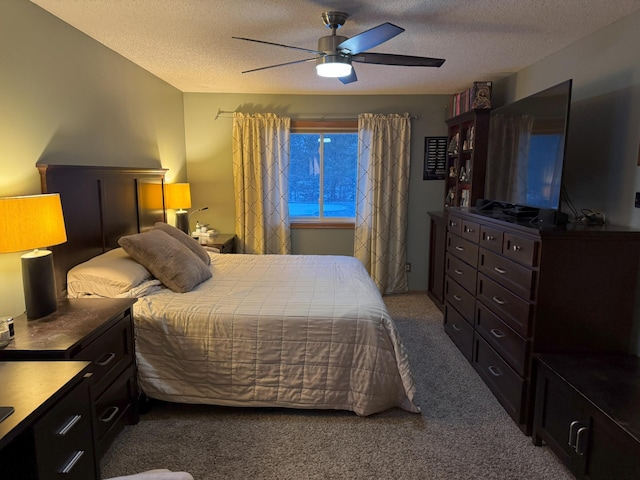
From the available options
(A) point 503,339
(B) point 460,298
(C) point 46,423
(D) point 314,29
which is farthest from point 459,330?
(C) point 46,423

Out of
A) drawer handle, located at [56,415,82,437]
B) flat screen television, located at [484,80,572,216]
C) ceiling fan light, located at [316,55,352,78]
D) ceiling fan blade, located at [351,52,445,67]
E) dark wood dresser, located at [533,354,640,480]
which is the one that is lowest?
dark wood dresser, located at [533,354,640,480]

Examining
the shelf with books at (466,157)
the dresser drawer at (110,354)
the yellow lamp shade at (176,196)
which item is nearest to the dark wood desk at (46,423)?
the dresser drawer at (110,354)

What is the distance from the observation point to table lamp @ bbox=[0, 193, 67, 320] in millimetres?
1772

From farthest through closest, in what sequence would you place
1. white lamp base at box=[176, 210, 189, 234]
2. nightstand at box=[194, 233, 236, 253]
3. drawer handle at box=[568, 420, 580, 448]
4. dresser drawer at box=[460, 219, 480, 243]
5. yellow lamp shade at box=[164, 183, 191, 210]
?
nightstand at box=[194, 233, 236, 253] → white lamp base at box=[176, 210, 189, 234] → yellow lamp shade at box=[164, 183, 191, 210] → dresser drawer at box=[460, 219, 480, 243] → drawer handle at box=[568, 420, 580, 448]

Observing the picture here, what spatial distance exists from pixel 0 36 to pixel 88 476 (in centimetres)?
214

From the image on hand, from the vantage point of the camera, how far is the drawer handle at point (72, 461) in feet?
4.34

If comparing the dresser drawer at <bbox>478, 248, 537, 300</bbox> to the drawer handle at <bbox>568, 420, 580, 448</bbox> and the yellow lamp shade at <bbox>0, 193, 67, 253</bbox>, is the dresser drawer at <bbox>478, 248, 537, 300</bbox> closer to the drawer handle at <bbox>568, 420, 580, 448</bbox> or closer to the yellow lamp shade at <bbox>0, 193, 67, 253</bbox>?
the drawer handle at <bbox>568, 420, 580, 448</bbox>

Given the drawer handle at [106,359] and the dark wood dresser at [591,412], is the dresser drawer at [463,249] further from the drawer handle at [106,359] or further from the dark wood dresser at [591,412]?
the drawer handle at [106,359]

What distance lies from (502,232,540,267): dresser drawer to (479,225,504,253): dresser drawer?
72 mm

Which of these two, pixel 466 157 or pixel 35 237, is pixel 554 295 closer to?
pixel 466 157

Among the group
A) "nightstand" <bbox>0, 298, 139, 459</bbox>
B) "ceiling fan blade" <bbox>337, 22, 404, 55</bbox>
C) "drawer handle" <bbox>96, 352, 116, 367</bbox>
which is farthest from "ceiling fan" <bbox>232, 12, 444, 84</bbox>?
"drawer handle" <bbox>96, 352, 116, 367</bbox>

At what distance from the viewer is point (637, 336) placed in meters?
2.22

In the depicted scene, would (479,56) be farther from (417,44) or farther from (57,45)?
(57,45)

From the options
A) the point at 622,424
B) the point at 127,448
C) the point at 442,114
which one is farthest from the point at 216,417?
the point at 442,114
